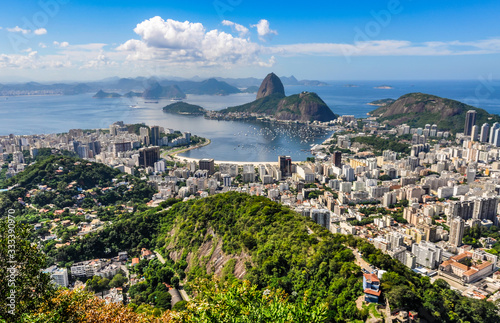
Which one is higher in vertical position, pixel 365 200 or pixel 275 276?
pixel 275 276

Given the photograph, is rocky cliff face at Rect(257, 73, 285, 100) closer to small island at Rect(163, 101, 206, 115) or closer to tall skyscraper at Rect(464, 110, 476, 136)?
small island at Rect(163, 101, 206, 115)

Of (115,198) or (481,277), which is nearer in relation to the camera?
(481,277)

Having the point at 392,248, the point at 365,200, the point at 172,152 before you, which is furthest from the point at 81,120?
the point at 392,248

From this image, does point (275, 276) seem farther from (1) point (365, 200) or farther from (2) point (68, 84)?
(2) point (68, 84)

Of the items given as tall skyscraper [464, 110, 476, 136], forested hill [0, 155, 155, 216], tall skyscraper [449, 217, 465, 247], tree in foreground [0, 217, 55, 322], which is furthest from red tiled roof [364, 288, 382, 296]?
tall skyscraper [464, 110, 476, 136]

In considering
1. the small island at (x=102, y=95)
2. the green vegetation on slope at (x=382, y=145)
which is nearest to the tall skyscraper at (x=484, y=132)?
the green vegetation on slope at (x=382, y=145)

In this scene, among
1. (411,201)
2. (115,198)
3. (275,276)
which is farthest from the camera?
(115,198)
